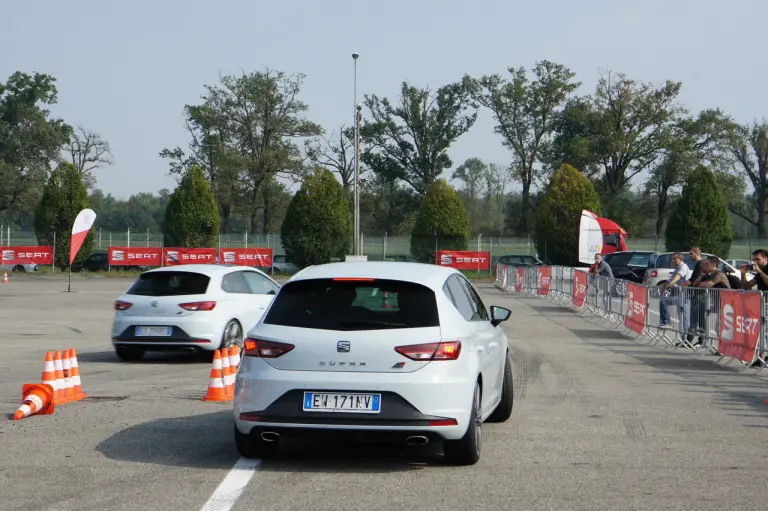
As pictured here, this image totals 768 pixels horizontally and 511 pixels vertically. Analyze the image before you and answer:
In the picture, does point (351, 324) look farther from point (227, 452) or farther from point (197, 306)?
point (197, 306)

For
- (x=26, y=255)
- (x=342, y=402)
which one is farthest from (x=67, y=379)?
(x=26, y=255)

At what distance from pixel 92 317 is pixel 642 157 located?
58.3 meters

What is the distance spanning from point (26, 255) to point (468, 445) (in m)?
54.5

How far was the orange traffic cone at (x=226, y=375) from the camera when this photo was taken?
1121 centimetres

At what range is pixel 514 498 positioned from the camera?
656 centimetres

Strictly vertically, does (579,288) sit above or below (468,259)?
below

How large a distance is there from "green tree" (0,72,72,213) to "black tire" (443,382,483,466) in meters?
74.7

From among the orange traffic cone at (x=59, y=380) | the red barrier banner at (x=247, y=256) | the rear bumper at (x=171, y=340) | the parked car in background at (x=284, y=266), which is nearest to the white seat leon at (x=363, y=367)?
the orange traffic cone at (x=59, y=380)

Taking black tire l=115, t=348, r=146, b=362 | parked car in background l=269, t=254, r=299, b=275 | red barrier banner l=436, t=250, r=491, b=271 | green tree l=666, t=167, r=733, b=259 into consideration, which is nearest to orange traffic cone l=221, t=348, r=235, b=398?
black tire l=115, t=348, r=146, b=362

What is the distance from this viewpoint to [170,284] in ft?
52.2

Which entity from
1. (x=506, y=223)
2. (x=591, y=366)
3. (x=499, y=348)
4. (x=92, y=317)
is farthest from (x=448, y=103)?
(x=499, y=348)

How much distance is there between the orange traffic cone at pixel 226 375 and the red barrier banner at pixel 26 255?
158 ft

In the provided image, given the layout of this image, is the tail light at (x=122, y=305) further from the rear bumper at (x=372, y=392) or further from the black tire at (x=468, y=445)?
the black tire at (x=468, y=445)

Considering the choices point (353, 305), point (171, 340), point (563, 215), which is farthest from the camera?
point (563, 215)
